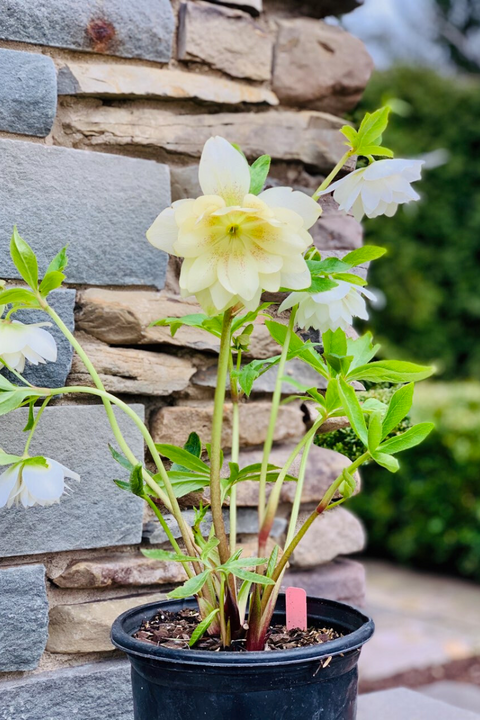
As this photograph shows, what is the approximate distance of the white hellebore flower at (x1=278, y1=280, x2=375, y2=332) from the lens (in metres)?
0.93

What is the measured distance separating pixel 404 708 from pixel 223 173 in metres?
1.09

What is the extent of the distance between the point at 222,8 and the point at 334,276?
71 cm

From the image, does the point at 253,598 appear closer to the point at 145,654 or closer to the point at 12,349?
the point at 145,654

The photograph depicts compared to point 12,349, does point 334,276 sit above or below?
above

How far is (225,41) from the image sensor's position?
54.2 inches

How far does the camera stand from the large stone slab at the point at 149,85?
123 cm

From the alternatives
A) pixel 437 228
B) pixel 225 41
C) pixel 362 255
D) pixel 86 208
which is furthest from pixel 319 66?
pixel 437 228

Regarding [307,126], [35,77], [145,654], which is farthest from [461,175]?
[145,654]

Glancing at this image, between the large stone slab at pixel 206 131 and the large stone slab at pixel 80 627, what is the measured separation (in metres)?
0.75

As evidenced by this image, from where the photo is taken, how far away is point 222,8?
1378mm

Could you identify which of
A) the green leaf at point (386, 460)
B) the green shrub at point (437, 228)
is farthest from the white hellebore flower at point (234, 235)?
the green shrub at point (437, 228)

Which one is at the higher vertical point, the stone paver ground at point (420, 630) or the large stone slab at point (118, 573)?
the large stone slab at point (118, 573)

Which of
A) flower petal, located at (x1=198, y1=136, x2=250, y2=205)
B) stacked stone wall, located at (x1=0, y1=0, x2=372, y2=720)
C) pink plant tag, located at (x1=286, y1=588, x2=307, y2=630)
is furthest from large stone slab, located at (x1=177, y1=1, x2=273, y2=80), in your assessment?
pink plant tag, located at (x1=286, y1=588, x2=307, y2=630)

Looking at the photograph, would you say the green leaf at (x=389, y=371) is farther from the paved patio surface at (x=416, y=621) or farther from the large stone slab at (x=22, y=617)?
the paved patio surface at (x=416, y=621)
